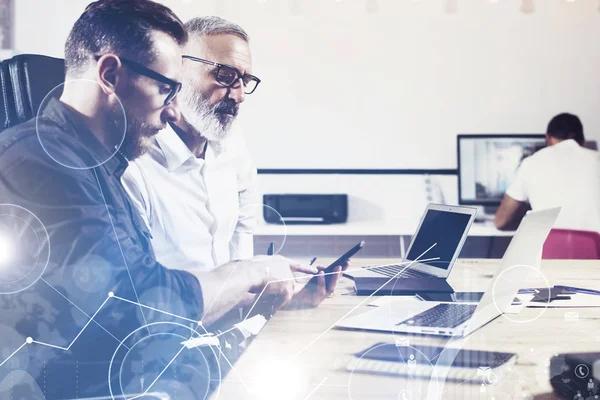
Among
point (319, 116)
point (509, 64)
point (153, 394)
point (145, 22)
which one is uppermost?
point (145, 22)

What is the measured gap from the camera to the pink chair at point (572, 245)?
1.96 metres

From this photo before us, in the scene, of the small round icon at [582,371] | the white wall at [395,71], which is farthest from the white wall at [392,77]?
the small round icon at [582,371]

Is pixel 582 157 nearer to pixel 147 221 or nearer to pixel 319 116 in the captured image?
pixel 319 116

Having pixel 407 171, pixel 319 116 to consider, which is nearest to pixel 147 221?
pixel 319 116

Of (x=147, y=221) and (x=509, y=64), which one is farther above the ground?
(x=509, y=64)

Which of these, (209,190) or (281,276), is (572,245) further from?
(209,190)

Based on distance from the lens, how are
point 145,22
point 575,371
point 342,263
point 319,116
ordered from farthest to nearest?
point 319,116, point 342,263, point 145,22, point 575,371

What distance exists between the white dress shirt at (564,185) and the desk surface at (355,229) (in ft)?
0.64

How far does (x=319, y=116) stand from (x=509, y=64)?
72 centimetres

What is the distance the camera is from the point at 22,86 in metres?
1.38

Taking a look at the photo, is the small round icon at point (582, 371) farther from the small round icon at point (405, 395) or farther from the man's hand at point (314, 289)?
the man's hand at point (314, 289)

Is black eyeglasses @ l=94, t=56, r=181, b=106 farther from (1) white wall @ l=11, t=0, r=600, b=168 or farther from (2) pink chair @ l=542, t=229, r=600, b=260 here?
(2) pink chair @ l=542, t=229, r=600, b=260

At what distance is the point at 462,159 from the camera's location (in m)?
1.89

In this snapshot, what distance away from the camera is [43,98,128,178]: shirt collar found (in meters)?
1.37
